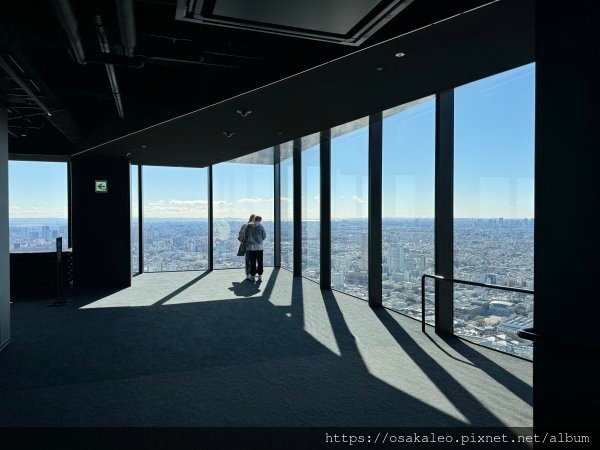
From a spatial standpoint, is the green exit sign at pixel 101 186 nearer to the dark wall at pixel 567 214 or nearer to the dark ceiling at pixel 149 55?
the dark ceiling at pixel 149 55

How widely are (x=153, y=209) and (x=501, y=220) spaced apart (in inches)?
372

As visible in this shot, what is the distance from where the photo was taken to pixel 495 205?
15.9 ft

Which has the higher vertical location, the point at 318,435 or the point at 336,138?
the point at 336,138

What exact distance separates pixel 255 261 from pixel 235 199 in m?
2.69

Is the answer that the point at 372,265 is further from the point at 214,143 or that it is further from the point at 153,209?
the point at 153,209

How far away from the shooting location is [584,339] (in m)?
2.09

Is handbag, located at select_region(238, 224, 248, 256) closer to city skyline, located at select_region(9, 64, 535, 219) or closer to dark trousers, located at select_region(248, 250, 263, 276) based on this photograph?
dark trousers, located at select_region(248, 250, 263, 276)

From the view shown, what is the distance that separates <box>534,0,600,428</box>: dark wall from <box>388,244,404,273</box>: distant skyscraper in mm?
4374

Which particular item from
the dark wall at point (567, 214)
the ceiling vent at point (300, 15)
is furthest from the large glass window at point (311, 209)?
the dark wall at point (567, 214)

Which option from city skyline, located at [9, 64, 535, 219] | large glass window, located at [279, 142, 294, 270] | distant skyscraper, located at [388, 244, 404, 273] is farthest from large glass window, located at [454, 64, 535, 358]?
large glass window, located at [279, 142, 294, 270]

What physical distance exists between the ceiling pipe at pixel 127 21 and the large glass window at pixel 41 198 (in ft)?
25.7

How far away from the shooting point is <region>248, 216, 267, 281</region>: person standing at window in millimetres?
10273

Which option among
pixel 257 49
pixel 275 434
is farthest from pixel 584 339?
pixel 257 49

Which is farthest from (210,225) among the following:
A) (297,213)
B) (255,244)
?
(297,213)
